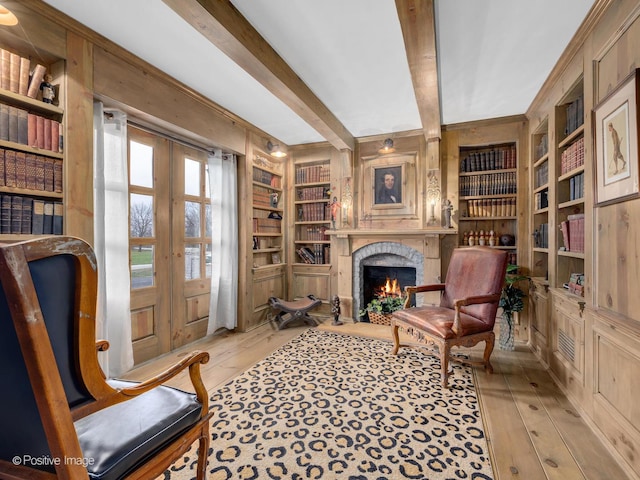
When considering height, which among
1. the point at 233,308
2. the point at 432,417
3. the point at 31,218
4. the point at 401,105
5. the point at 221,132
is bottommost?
the point at 432,417

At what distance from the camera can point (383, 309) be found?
161 inches

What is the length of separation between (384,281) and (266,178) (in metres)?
2.27

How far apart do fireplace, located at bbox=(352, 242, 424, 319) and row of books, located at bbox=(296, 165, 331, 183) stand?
4.06 feet

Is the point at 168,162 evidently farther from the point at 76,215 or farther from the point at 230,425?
the point at 230,425

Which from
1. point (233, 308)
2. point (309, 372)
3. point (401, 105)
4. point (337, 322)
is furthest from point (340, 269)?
point (401, 105)

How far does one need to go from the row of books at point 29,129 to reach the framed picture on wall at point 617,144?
3329 millimetres

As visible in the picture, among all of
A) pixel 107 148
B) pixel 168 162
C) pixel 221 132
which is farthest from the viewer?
pixel 221 132

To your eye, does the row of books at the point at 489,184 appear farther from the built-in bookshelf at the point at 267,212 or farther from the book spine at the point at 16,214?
the book spine at the point at 16,214

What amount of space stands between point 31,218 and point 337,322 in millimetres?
3238

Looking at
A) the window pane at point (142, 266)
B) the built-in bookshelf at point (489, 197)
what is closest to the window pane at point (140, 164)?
the window pane at point (142, 266)

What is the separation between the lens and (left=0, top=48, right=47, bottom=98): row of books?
1801 millimetres

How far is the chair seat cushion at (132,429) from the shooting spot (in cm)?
97

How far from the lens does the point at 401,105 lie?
10.8 feet

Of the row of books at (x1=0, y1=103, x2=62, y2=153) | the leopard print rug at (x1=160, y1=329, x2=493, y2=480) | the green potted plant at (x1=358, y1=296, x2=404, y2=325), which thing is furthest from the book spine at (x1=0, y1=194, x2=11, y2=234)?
the green potted plant at (x1=358, y1=296, x2=404, y2=325)
